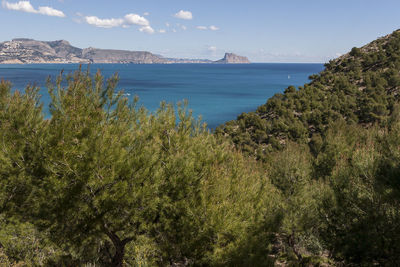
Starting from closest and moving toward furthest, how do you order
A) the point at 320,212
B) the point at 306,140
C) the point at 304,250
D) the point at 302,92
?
the point at 320,212
the point at 304,250
the point at 306,140
the point at 302,92

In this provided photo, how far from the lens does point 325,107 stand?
54.4 m

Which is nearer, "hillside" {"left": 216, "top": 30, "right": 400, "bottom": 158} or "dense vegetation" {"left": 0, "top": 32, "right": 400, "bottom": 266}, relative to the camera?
"dense vegetation" {"left": 0, "top": 32, "right": 400, "bottom": 266}

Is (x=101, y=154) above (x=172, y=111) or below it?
below

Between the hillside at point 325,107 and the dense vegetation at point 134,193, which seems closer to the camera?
the dense vegetation at point 134,193

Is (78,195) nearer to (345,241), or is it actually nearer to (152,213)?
(152,213)

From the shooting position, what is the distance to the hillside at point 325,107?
48.6 meters

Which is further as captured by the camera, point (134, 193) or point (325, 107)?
point (325, 107)

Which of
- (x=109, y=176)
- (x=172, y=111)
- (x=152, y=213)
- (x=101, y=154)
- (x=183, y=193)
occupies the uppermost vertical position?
(x=172, y=111)

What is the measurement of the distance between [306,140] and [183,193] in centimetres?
3930

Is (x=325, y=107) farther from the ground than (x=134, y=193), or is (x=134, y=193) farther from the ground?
(x=325, y=107)

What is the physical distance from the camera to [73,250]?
10508mm

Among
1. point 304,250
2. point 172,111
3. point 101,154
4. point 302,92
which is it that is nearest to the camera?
point 101,154

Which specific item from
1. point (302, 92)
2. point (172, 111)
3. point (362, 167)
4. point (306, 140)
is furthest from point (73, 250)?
point (302, 92)

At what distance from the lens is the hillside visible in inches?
1912
